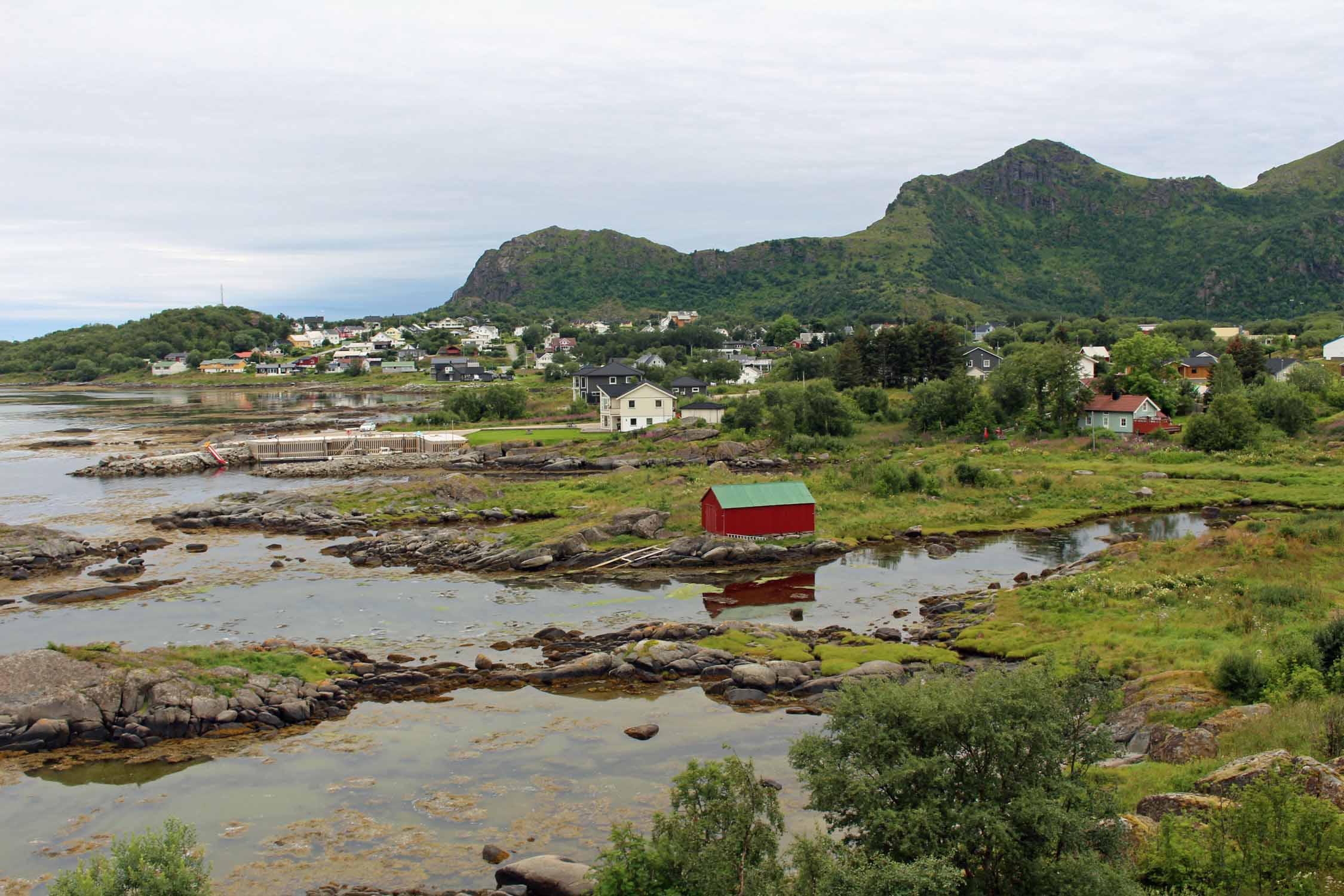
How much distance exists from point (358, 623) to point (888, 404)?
161 feet

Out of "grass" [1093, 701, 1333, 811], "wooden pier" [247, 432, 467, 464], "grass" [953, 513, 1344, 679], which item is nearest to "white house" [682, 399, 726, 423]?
"wooden pier" [247, 432, 467, 464]

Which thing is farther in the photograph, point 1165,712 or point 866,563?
point 866,563

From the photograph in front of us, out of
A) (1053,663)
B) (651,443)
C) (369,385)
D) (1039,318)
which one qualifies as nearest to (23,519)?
(651,443)

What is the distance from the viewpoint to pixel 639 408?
70.5m

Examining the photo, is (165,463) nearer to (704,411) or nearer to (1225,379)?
(704,411)

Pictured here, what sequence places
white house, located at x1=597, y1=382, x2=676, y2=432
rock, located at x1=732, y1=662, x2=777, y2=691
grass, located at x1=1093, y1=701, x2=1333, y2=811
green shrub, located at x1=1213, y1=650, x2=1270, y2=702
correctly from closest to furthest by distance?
grass, located at x1=1093, y1=701, x2=1333, y2=811, green shrub, located at x1=1213, y1=650, x2=1270, y2=702, rock, located at x1=732, y1=662, x2=777, y2=691, white house, located at x1=597, y1=382, x2=676, y2=432

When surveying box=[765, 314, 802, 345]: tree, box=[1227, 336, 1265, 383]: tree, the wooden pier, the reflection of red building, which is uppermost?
box=[765, 314, 802, 345]: tree

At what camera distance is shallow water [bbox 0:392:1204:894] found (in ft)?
51.6

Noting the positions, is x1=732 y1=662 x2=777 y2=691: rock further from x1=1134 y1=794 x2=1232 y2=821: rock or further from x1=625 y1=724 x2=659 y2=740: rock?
x1=1134 y1=794 x2=1232 y2=821: rock

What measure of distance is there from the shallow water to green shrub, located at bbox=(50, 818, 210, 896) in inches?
159

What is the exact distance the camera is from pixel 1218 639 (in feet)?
70.0

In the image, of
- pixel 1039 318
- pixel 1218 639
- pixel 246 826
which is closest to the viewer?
pixel 246 826

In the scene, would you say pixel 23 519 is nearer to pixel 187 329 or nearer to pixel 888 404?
pixel 888 404

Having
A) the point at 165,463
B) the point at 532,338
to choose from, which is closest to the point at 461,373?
the point at 532,338
